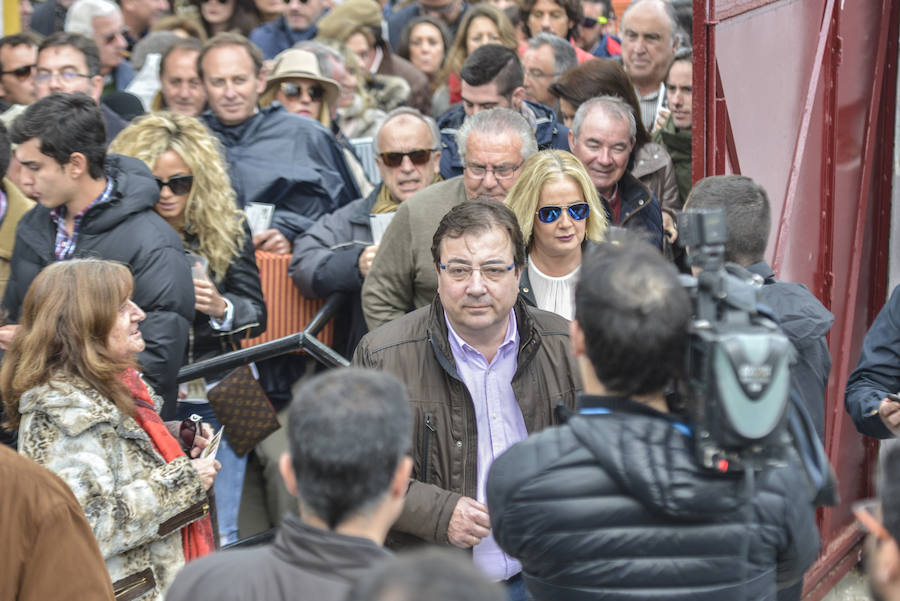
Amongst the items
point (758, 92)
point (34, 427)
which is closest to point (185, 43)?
point (758, 92)

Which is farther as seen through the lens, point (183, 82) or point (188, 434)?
point (183, 82)

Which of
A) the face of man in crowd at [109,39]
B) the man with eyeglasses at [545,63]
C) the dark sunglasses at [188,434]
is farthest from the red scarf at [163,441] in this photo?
the face of man in crowd at [109,39]

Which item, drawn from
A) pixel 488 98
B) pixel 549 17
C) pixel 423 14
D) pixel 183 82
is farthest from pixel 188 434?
pixel 423 14

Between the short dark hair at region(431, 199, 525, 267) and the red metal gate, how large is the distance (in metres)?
1.14

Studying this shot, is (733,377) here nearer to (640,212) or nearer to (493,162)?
(493,162)

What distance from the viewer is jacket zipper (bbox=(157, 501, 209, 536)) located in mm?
3611

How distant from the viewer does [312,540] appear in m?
2.13

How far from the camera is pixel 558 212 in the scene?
4363mm

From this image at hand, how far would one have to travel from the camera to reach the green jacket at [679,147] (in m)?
6.01

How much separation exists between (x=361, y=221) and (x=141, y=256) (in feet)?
4.49

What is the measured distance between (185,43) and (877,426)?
4.67 meters

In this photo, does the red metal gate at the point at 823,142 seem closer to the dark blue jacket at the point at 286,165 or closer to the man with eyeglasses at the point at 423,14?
the dark blue jacket at the point at 286,165

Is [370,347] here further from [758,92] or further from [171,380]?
[758,92]

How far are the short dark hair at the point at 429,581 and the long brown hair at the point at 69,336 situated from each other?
2.05 metres
